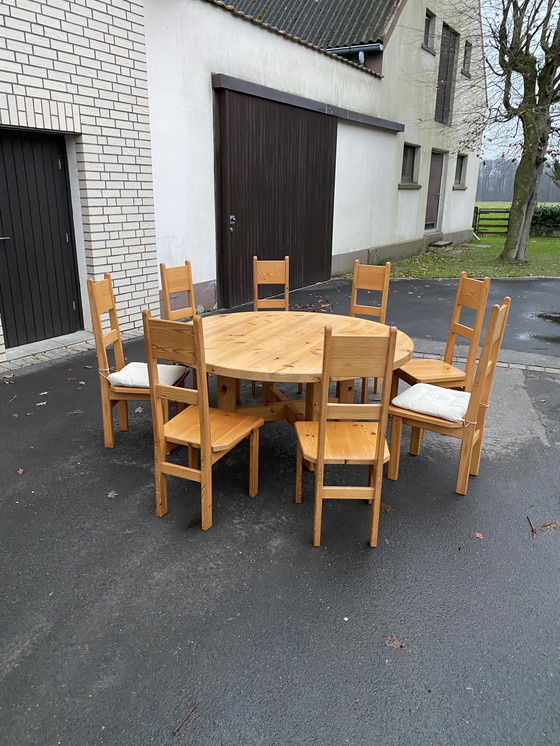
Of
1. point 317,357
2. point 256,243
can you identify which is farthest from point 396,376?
point 256,243

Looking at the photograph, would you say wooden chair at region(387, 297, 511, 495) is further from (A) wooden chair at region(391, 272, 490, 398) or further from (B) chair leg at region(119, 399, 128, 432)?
(B) chair leg at region(119, 399, 128, 432)

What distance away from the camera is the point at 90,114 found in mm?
5445

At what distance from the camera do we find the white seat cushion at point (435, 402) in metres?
2.94

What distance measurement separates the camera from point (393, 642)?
6.73ft

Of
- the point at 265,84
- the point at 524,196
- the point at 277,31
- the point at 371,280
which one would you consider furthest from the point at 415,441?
the point at 524,196

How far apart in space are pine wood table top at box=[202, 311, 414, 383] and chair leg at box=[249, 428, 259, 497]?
381 mm

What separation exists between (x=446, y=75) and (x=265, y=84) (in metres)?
9.28

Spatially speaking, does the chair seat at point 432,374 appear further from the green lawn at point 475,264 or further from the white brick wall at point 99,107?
the green lawn at point 475,264

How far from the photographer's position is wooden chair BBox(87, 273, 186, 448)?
333cm

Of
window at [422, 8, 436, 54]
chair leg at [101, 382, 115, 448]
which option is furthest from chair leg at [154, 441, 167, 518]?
window at [422, 8, 436, 54]

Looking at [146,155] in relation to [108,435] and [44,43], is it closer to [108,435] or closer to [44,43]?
[44,43]

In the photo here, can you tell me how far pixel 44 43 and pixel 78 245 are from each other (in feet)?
6.21

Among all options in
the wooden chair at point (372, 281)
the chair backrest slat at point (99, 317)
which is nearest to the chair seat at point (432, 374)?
the wooden chair at point (372, 281)

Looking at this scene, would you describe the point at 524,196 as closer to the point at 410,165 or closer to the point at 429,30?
the point at 410,165
